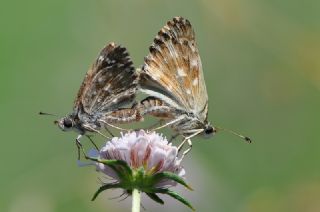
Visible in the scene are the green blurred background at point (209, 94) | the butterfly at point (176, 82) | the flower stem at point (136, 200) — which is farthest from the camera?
the green blurred background at point (209, 94)

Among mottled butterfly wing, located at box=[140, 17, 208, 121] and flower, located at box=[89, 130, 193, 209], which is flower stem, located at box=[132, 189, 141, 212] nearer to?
flower, located at box=[89, 130, 193, 209]

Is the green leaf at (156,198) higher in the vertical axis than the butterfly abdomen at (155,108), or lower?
lower

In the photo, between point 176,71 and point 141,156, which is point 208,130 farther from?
point 141,156

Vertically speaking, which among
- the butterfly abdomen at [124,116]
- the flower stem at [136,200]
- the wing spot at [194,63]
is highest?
the wing spot at [194,63]

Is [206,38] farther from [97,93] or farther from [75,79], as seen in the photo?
[97,93]

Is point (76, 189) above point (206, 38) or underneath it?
underneath

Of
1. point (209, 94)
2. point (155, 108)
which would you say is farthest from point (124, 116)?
point (209, 94)

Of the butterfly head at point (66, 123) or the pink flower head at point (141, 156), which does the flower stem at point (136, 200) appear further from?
the butterfly head at point (66, 123)

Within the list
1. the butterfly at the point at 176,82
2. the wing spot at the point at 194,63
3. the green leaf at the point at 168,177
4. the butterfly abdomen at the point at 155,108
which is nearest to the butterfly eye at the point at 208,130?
the butterfly at the point at 176,82

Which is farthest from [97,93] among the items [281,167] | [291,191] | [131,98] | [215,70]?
[215,70]
